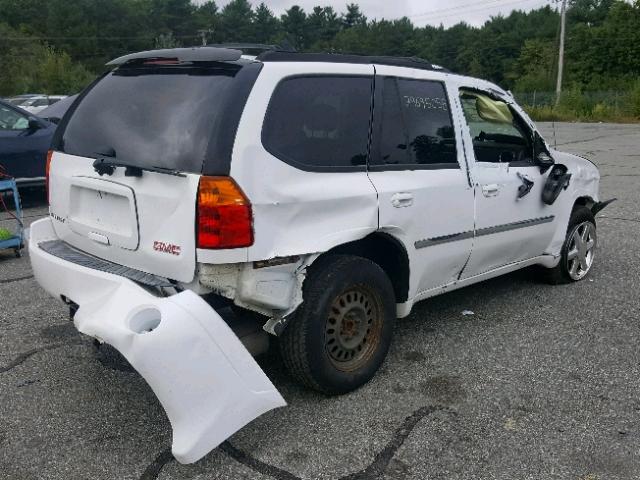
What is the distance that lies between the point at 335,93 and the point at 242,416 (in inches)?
68.3

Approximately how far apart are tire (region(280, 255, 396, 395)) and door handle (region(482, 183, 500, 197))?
104 centimetres

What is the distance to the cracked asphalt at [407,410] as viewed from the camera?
2.92 m

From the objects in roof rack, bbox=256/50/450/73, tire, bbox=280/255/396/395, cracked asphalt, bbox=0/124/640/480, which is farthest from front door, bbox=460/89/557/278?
tire, bbox=280/255/396/395

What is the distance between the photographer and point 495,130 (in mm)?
4645

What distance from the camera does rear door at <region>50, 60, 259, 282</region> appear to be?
118 inches

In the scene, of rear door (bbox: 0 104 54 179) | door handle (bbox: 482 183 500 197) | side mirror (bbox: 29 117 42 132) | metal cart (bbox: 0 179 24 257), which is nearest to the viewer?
door handle (bbox: 482 183 500 197)

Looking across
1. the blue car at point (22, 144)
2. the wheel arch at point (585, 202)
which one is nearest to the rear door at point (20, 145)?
the blue car at point (22, 144)

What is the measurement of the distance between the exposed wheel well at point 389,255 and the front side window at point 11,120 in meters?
7.06

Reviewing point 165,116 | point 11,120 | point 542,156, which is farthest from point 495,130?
point 11,120

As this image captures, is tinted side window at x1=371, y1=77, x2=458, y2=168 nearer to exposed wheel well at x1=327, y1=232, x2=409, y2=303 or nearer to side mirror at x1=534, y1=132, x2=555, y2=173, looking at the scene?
exposed wheel well at x1=327, y1=232, x2=409, y2=303

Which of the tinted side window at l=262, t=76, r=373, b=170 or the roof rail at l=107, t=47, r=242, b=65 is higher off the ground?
the roof rail at l=107, t=47, r=242, b=65

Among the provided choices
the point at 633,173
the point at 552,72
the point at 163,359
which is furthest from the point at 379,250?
the point at 552,72

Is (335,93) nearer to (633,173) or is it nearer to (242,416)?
(242,416)

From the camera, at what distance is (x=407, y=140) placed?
12.5ft
